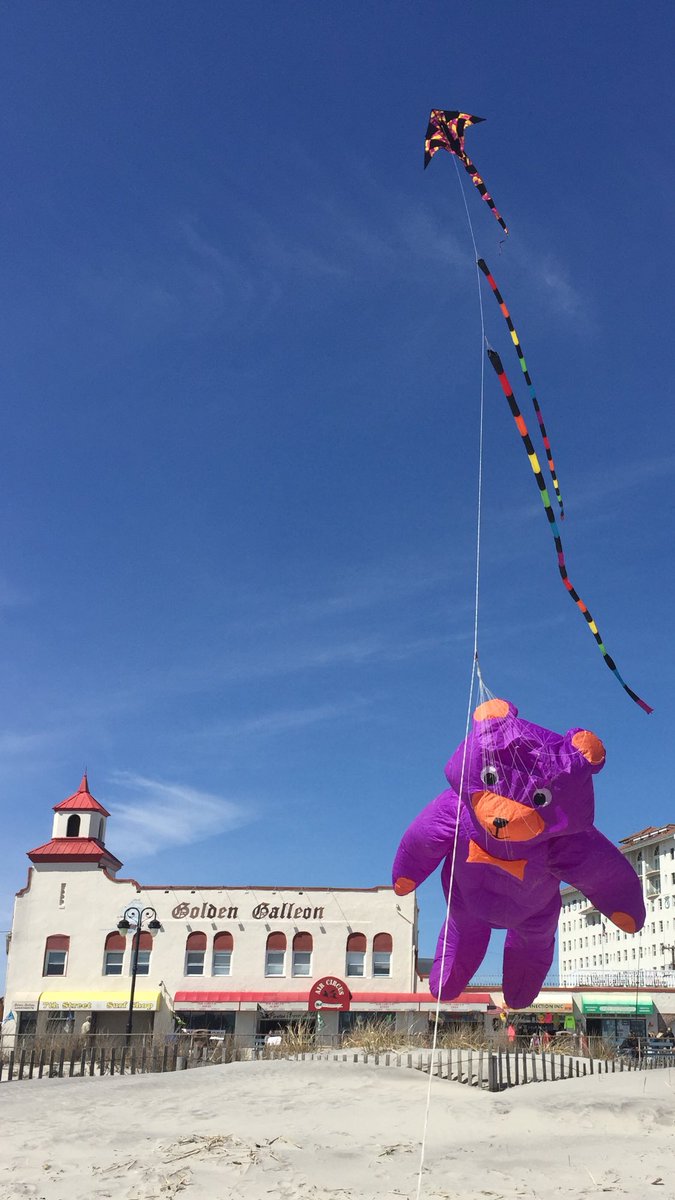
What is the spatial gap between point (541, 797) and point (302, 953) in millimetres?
25362

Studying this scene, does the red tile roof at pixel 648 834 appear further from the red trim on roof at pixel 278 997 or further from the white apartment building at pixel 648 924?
the red trim on roof at pixel 278 997

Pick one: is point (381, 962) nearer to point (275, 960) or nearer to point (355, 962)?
point (355, 962)

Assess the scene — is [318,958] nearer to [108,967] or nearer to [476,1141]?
[108,967]

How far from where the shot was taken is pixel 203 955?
3775 cm

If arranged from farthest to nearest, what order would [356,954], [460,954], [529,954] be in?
[356,954], [460,954], [529,954]

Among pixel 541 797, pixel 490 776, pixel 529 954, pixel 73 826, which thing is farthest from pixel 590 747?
pixel 73 826

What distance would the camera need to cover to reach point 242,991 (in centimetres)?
3694

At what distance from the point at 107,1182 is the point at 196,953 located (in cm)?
2803

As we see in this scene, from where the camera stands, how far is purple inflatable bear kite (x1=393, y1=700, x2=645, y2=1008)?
14.7 m

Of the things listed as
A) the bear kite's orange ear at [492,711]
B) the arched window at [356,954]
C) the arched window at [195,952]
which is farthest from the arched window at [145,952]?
the bear kite's orange ear at [492,711]

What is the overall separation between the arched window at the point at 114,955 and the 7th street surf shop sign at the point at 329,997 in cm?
712

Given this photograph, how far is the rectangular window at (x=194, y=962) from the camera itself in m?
37.6

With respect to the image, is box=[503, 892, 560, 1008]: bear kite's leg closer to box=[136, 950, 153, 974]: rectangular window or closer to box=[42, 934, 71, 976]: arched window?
box=[136, 950, 153, 974]: rectangular window

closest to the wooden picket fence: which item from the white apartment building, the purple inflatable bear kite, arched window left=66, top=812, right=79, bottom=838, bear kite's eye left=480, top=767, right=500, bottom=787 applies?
the purple inflatable bear kite
